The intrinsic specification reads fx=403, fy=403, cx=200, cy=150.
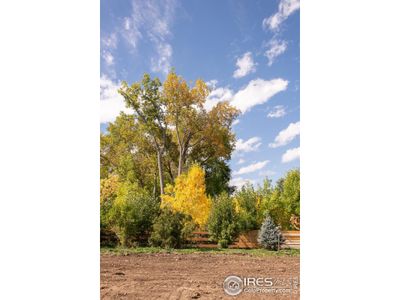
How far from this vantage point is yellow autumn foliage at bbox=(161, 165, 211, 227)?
7152mm

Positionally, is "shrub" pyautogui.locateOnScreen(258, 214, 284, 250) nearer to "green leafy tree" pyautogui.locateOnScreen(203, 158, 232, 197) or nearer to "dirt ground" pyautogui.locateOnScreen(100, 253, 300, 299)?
"dirt ground" pyautogui.locateOnScreen(100, 253, 300, 299)

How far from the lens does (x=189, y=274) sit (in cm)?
646

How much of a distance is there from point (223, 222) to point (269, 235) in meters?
0.86

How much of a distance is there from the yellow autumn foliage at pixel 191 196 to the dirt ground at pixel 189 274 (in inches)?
29.6

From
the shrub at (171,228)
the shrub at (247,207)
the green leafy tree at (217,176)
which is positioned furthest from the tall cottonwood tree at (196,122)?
the shrub at (171,228)

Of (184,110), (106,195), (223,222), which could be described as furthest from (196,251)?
(184,110)

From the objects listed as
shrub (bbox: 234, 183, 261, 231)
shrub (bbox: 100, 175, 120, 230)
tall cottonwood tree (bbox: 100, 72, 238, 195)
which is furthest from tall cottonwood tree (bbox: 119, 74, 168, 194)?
shrub (bbox: 234, 183, 261, 231)

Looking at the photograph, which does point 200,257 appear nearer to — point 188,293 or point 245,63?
point 188,293

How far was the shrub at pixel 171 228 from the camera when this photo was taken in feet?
23.8

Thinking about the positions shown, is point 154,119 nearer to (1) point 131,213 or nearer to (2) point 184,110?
(2) point 184,110

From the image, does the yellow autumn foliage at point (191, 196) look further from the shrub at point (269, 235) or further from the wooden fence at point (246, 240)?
the shrub at point (269, 235)

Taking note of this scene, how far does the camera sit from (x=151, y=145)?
733cm

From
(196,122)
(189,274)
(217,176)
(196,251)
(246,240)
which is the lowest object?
(189,274)

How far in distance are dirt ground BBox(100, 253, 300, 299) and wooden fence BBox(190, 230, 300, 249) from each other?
22cm
